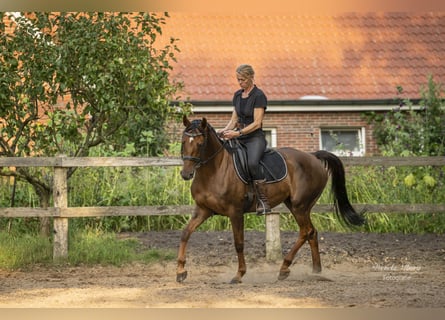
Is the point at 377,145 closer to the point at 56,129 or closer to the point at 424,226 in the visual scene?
the point at 424,226

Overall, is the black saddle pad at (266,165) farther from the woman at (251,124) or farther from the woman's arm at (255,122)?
the woman's arm at (255,122)

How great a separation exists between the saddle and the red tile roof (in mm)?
9011

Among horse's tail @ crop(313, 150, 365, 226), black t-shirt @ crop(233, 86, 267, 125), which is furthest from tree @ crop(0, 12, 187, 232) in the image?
horse's tail @ crop(313, 150, 365, 226)

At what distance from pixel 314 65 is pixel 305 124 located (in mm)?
2233

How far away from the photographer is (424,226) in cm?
1354

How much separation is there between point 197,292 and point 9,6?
372 centimetres

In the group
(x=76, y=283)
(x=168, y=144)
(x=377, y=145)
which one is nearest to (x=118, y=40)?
(x=76, y=283)

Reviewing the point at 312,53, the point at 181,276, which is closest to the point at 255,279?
the point at 181,276

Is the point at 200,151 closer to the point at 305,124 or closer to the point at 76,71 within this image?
the point at 76,71

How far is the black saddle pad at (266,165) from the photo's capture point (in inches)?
387

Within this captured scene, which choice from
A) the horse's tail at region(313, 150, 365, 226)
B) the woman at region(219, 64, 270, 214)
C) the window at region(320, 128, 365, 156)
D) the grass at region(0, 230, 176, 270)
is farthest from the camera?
the window at region(320, 128, 365, 156)

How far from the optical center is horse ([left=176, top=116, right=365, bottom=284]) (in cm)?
931

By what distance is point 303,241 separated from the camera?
1020 centimetres

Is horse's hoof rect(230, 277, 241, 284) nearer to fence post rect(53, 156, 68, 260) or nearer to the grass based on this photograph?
the grass
